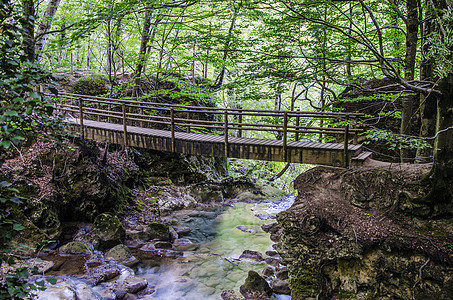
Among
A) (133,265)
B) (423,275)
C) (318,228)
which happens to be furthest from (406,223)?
(133,265)

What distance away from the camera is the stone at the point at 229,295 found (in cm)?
640

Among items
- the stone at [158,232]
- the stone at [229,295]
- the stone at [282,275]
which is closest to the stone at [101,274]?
the stone at [158,232]

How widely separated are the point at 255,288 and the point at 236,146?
3421mm

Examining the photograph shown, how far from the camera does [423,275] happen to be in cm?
461

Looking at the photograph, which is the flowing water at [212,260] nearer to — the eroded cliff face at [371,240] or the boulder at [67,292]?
the boulder at [67,292]

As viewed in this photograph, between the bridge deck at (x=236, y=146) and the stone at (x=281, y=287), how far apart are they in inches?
114

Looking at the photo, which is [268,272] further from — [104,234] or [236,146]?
[104,234]

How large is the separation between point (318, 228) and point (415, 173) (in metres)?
2.19

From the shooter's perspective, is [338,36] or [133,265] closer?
[133,265]

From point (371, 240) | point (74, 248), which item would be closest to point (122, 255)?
point (74, 248)

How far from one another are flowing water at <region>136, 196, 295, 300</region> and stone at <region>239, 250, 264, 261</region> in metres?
0.18

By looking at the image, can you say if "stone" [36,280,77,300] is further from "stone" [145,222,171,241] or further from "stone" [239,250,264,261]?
"stone" [239,250,264,261]

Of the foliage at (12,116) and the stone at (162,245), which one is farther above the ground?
the foliage at (12,116)

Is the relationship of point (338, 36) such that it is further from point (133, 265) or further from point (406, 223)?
point (133, 265)
